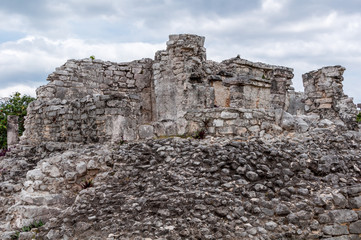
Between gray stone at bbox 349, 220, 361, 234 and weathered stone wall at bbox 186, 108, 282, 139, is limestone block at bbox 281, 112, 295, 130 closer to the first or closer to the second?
weathered stone wall at bbox 186, 108, 282, 139

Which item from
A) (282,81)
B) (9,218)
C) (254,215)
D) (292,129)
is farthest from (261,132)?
(282,81)

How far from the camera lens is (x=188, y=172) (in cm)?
518

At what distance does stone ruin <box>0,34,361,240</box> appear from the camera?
431 cm

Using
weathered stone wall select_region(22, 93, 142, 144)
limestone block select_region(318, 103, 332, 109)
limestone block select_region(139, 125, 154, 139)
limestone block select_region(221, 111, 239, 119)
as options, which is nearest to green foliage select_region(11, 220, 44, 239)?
weathered stone wall select_region(22, 93, 142, 144)

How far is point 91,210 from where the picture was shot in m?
4.62

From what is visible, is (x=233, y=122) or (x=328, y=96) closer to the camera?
(x=233, y=122)

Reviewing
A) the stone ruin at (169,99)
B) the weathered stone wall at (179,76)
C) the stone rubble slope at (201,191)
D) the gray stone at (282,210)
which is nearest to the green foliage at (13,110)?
the stone ruin at (169,99)

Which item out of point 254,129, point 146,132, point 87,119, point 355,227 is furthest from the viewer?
point 87,119

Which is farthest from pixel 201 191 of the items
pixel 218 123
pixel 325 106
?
pixel 325 106

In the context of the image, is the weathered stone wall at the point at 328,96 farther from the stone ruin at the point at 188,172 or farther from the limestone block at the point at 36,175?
the limestone block at the point at 36,175

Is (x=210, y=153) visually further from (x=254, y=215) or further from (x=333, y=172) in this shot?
(x=333, y=172)

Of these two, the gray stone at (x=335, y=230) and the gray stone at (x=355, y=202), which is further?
the gray stone at (x=355, y=202)

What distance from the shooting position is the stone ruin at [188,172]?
4312 millimetres

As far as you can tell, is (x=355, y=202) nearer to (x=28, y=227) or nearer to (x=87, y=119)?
(x=28, y=227)
